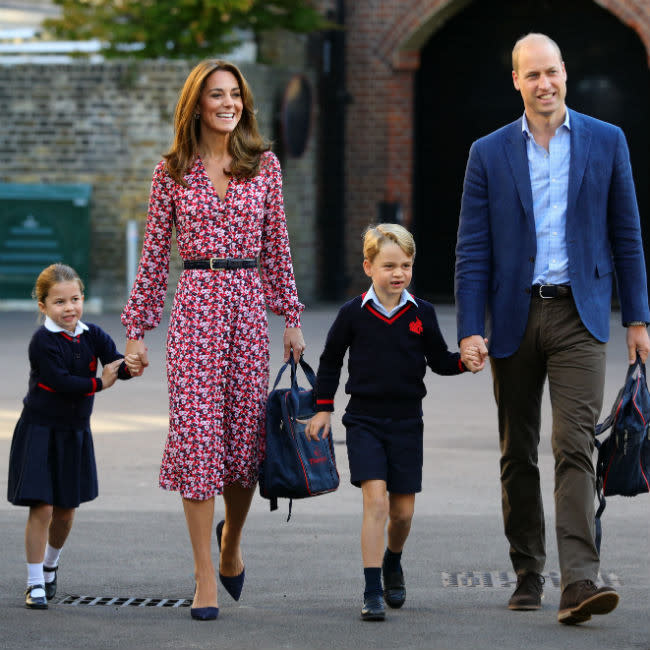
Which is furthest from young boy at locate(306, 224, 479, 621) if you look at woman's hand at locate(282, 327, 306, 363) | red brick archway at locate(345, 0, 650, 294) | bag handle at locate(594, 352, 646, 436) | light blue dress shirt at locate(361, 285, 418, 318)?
red brick archway at locate(345, 0, 650, 294)

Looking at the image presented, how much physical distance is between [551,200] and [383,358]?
799 mm

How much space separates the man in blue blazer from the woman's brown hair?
788mm

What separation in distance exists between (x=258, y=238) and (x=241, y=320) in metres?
0.33

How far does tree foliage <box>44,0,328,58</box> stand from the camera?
18.6 meters

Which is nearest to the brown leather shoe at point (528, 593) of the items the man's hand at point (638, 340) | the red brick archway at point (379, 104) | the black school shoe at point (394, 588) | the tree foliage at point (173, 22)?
the black school shoe at point (394, 588)

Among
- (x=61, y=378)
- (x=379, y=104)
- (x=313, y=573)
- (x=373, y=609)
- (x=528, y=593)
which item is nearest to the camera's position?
(x=373, y=609)

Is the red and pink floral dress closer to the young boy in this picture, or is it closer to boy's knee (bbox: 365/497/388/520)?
the young boy

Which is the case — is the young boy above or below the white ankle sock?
above

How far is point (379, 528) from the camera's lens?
5336mm

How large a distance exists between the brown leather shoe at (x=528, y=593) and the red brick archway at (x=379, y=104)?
15372 millimetres

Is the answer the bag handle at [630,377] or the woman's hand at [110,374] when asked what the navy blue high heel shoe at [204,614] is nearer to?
the woman's hand at [110,374]

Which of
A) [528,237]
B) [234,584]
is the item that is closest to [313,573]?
[234,584]

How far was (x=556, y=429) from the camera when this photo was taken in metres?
5.35

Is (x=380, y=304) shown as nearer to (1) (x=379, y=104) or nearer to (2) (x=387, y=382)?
(2) (x=387, y=382)
